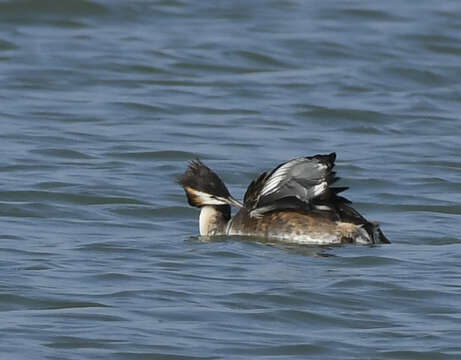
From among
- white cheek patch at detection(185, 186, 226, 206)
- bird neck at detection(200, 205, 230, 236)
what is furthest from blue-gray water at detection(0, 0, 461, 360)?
white cheek patch at detection(185, 186, 226, 206)

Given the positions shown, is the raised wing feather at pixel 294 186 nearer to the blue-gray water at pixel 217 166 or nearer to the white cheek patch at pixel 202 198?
the white cheek patch at pixel 202 198

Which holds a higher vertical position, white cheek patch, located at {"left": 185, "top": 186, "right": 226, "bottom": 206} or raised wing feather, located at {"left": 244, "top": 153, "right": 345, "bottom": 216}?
raised wing feather, located at {"left": 244, "top": 153, "right": 345, "bottom": 216}

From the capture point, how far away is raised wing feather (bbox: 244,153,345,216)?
10039mm

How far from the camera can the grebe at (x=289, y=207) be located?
1013cm

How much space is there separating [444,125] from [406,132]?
69cm

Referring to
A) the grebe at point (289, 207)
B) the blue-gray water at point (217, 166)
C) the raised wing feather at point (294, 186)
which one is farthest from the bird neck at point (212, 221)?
the raised wing feather at point (294, 186)

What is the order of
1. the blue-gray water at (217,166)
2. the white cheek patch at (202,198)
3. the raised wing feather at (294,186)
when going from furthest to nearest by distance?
the white cheek patch at (202,198) → the raised wing feather at (294,186) → the blue-gray water at (217,166)

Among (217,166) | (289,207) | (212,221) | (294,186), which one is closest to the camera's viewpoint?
(294,186)

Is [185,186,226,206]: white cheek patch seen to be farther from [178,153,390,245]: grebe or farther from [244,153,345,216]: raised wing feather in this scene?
[244,153,345,216]: raised wing feather

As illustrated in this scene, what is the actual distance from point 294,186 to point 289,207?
0.88 feet

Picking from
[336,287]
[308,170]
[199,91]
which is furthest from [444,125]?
[336,287]

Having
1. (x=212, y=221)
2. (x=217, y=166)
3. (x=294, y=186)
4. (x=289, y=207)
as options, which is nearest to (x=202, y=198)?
(x=212, y=221)

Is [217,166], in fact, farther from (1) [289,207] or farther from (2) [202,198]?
(1) [289,207]

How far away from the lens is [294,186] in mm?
10234
